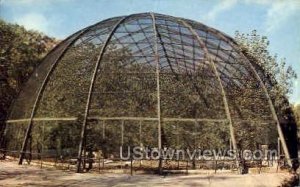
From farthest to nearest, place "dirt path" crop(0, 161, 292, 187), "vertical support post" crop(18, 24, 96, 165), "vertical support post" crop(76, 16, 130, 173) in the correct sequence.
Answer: "vertical support post" crop(18, 24, 96, 165), "vertical support post" crop(76, 16, 130, 173), "dirt path" crop(0, 161, 292, 187)

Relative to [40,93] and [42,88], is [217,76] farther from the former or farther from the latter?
[40,93]

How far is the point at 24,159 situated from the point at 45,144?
60.3 inches

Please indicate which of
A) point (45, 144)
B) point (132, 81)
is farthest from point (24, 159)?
point (132, 81)

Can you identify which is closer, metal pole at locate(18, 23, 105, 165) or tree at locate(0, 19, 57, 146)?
metal pole at locate(18, 23, 105, 165)

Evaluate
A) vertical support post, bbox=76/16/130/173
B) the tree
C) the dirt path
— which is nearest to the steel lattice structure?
vertical support post, bbox=76/16/130/173

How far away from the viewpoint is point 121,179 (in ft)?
59.0

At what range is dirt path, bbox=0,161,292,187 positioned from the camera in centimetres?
1684

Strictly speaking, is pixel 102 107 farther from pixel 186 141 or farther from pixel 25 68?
pixel 25 68

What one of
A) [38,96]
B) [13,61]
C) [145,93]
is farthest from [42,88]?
[13,61]

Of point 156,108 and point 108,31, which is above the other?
point 108,31

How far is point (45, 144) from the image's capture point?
2486 cm

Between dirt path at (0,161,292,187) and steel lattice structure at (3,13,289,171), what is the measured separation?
2323 mm

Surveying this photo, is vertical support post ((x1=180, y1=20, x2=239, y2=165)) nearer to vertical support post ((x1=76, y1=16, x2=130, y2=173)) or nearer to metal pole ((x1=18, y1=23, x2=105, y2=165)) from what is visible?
vertical support post ((x1=76, y1=16, x2=130, y2=173))

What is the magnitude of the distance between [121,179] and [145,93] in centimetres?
600
